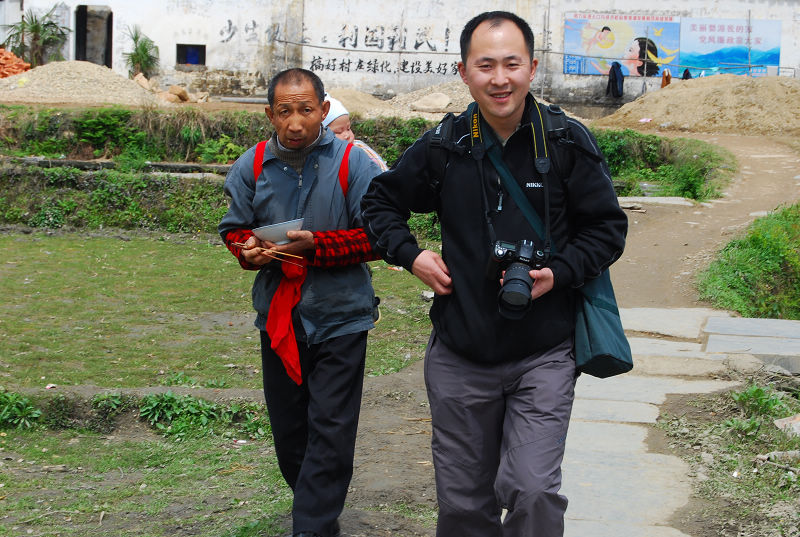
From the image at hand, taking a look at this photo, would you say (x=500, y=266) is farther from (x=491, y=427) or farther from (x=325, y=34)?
(x=325, y=34)

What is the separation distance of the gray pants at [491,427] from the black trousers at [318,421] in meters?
0.70

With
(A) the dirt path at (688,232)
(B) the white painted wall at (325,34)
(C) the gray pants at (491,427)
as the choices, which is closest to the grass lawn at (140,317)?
(A) the dirt path at (688,232)

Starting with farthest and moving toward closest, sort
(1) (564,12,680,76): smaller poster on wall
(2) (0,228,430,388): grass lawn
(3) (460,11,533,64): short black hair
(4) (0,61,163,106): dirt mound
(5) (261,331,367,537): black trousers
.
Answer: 1. (1) (564,12,680,76): smaller poster on wall
2. (4) (0,61,163,106): dirt mound
3. (2) (0,228,430,388): grass lawn
4. (5) (261,331,367,537): black trousers
5. (3) (460,11,533,64): short black hair

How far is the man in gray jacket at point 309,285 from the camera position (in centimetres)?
342

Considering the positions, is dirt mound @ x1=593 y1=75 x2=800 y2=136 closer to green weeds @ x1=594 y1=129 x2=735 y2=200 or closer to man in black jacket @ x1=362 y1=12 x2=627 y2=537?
green weeds @ x1=594 y1=129 x2=735 y2=200

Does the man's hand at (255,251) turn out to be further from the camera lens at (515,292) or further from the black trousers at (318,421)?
the camera lens at (515,292)

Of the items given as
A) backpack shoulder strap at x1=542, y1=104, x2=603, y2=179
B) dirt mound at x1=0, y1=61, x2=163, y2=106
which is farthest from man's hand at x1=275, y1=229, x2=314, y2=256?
dirt mound at x1=0, y1=61, x2=163, y2=106

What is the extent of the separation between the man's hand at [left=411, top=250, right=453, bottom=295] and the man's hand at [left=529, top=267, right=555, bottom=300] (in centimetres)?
26

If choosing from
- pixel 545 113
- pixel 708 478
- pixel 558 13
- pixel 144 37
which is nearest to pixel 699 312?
pixel 708 478

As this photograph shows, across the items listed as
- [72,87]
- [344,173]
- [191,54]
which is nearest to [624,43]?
[191,54]

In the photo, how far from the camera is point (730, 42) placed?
28.2m

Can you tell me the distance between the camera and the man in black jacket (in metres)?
2.65

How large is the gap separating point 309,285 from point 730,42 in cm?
2756

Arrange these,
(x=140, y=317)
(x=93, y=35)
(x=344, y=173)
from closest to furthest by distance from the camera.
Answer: (x=344, y=173)
(x=140, y=317)
(x=93, y=35)
